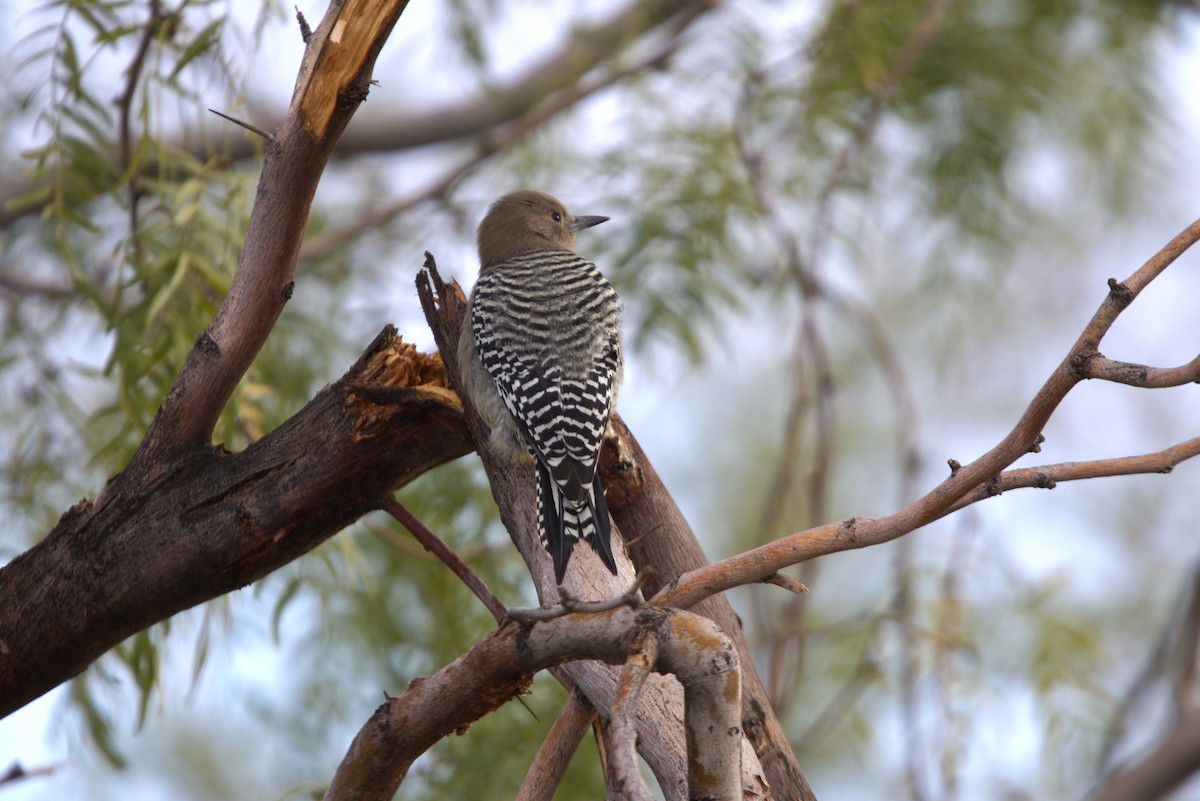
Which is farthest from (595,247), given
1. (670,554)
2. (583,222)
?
(670,554)

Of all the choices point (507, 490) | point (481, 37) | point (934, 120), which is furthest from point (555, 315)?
point (934, 120)

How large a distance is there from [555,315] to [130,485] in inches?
53.4

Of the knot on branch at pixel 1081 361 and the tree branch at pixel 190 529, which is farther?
the tree branch at pixel 190 529

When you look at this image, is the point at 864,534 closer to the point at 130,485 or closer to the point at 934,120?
the point at 130,485

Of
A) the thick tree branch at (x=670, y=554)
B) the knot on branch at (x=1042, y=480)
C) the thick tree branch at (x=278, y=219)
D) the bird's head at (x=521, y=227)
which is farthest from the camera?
the bird's head at (x=521, y=227)

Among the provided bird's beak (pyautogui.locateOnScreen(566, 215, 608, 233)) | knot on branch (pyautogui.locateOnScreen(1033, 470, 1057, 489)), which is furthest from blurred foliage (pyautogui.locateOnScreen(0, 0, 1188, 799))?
knot on branch (pyautogui.locateOnScreen(1033, 470, 1057, 489))

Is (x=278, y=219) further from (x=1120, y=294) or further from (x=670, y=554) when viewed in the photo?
(x=1120, y=294)

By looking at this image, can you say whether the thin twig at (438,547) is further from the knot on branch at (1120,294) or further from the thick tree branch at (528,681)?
the knot on branch at (1120,294)

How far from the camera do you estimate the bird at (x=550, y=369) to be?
2.51 meters

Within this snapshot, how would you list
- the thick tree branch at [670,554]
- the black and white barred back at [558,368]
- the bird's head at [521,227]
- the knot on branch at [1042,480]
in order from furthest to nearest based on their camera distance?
the bird's head at [521,227] < the black and white barred back at [558,368] < the thick tree branch at [670,554] < the knot on branch at [1042,480]

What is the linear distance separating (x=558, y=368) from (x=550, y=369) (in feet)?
0.07

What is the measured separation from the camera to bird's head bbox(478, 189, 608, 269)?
431 centimetres

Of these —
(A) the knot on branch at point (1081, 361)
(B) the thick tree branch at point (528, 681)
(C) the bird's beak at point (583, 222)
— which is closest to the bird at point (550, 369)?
(C) the bird's beak at point (583, 222)

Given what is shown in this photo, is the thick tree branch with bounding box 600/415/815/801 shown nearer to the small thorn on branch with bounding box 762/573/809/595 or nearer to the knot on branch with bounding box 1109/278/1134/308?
the small thorn on branch with bounding box 762/573/809/595
